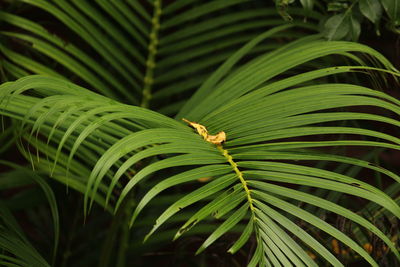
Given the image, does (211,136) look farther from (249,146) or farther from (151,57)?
(151,57)

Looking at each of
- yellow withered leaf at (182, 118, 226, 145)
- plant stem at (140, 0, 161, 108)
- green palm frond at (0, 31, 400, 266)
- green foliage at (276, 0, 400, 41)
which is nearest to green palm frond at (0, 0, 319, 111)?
plant stem at (140, 0, 161, 108)

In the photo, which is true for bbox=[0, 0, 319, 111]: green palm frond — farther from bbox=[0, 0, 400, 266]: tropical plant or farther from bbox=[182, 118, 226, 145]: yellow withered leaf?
bbox=[182, 118, 226, 145]: yellow withered leaf

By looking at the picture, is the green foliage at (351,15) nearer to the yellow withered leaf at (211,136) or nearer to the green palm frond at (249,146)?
the green palm frond at (249,146)

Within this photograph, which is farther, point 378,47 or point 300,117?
point 378,47

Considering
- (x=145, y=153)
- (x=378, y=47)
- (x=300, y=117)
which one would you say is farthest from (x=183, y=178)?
(x=378, y=47)

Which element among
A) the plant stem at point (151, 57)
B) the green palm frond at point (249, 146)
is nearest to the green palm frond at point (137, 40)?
the plant stem at point (151, 57)

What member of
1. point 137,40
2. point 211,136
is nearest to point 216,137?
point 211,136

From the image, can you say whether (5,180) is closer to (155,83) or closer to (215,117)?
(155,83)
